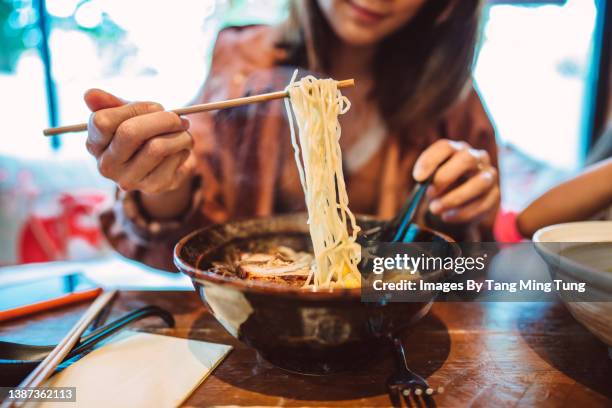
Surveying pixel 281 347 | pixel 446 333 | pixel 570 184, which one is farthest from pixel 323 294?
pixel 570 184

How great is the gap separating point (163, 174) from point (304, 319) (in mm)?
582

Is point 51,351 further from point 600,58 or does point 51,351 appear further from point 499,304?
point 600,58

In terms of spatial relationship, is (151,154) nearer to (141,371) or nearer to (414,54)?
(141,371)

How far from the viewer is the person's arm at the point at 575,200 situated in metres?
1.28

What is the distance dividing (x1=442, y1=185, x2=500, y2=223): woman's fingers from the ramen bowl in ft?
1.15

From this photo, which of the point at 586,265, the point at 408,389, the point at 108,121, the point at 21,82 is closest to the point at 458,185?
the point at 586,265

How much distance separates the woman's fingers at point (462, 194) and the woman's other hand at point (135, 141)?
0.72 meters

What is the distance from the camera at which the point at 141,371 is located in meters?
0.78

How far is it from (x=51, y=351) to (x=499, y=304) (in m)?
1.06

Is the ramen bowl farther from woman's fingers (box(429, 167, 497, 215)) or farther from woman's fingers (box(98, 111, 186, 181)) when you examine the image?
woman's fingers (box(98, 111, 186, 181))

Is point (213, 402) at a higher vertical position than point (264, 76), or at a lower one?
lower

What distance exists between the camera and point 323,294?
618 millimetres

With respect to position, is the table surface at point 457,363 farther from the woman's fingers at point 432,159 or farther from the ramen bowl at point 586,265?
the woman's fingers at point 432,159

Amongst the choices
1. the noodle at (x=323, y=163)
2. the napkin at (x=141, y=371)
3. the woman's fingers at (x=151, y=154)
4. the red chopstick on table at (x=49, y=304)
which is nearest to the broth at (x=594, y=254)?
the noodle at (x=323, y=163)
